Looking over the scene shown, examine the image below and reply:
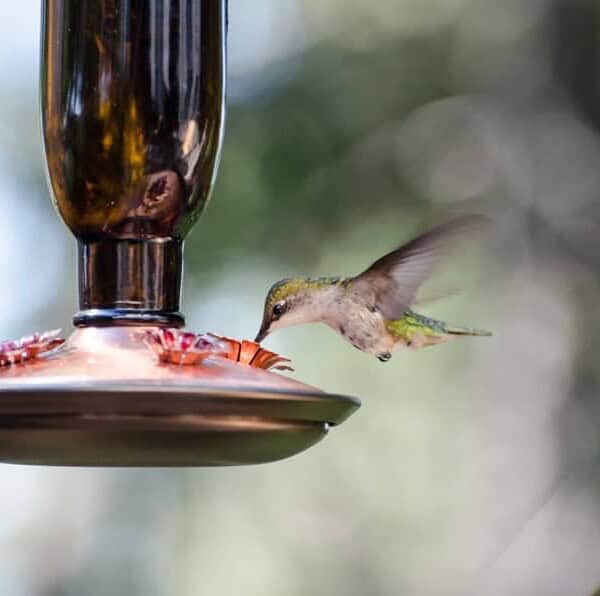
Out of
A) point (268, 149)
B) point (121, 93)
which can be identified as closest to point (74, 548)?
point (268, 149)

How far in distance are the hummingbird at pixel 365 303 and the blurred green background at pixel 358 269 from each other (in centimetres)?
247

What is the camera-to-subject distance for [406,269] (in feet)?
11.1

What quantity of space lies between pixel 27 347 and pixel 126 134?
41cm

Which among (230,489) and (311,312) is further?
(230,489)

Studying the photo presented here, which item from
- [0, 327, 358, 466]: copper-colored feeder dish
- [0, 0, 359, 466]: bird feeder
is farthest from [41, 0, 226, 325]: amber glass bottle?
[0, 327, 358, 466]: copper-colored feeder dish

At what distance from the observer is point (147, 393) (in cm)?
174

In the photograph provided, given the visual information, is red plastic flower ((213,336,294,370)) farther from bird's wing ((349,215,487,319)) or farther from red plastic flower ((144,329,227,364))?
bird's wing ((349,215,487,319))

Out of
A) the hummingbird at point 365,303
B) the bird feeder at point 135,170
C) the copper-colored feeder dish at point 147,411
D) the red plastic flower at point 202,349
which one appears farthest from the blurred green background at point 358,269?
the copper-colored feeder dish at point 147,411

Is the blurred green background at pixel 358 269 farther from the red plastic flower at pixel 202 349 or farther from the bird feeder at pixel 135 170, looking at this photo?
the red plastic flower at pixel 202 349

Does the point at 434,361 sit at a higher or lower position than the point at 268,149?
lower

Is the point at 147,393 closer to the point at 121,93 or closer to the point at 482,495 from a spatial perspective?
the point at 121,93

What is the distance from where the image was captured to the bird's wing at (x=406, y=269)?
307 centimetres

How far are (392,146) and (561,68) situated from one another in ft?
2.69

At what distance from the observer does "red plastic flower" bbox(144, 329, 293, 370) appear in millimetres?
1907
